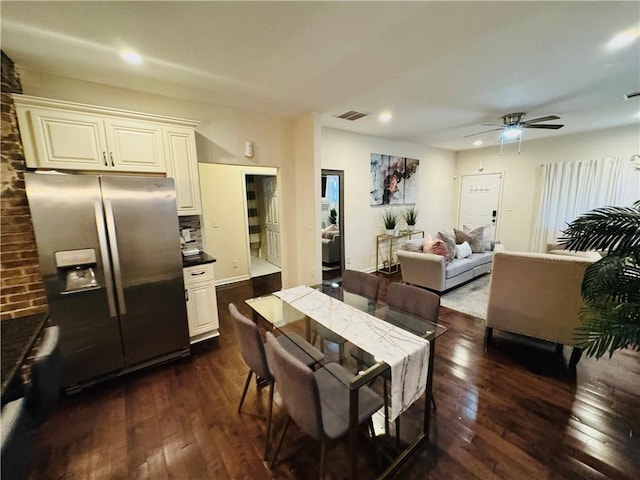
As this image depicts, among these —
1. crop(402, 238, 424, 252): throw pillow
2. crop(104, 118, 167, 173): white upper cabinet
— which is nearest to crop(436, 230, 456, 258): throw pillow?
crop(402, 238, 424, 252): throw pillow

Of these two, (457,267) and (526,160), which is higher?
(526,160)

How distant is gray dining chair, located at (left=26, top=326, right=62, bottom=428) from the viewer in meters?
1.12

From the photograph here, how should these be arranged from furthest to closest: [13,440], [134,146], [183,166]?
[183,166], [134,146], [13,440]

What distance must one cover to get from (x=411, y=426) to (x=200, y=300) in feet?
7.21

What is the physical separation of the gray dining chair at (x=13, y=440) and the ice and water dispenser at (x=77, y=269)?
1308 mm

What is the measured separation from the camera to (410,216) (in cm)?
564

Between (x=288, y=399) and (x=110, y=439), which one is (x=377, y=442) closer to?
(x=288, y=399)

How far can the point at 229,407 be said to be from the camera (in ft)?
6.37

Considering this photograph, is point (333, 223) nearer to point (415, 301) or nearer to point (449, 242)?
point (449, 242)

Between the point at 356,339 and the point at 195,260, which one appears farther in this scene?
the point at 195,260

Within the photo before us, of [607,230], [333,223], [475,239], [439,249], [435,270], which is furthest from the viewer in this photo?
[333,223]

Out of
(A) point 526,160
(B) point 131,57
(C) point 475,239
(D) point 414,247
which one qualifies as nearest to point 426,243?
(D) point 414,247

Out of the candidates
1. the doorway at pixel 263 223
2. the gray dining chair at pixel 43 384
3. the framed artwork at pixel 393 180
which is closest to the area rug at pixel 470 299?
the framed artwork at pixel 393 180

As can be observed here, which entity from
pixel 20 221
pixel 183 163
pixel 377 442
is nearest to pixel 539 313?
pixel 377 442
